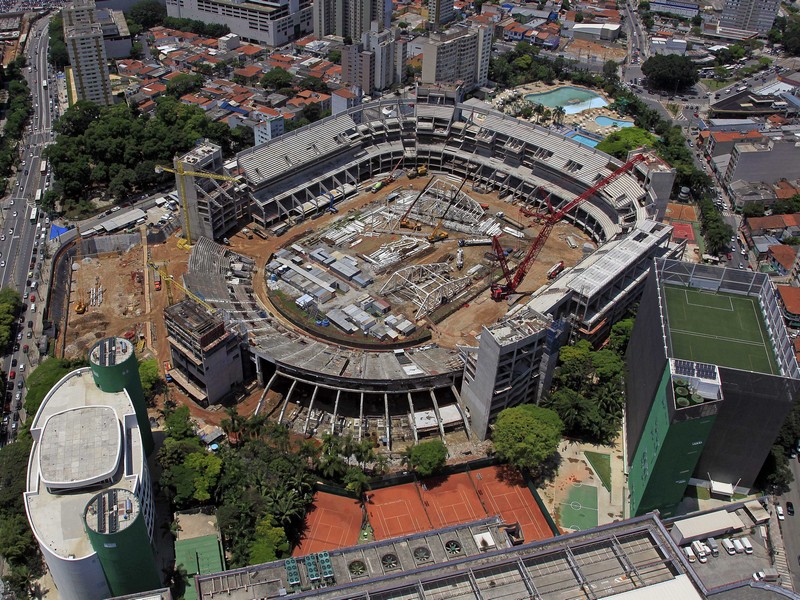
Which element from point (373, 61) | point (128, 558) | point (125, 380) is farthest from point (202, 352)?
point (373, 61)

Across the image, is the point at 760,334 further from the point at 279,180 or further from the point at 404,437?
the point at 279,180

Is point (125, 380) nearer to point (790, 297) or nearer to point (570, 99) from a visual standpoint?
point (790, 297)

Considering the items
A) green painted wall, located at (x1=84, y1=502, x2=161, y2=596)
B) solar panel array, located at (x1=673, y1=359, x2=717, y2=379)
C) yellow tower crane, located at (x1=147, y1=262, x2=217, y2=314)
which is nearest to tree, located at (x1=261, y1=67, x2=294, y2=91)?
yellow tower crane, located at (x1=147, y1=262, x2=217, y2=314)

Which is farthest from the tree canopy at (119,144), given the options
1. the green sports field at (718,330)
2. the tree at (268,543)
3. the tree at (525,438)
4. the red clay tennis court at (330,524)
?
the green sports field at (718,330)

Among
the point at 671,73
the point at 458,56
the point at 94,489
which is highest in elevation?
the point at 458,56

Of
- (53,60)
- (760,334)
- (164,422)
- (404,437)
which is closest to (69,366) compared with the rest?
(164,422)

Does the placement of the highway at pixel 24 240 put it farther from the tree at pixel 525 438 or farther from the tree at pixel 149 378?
the tree at pixel 525 438
